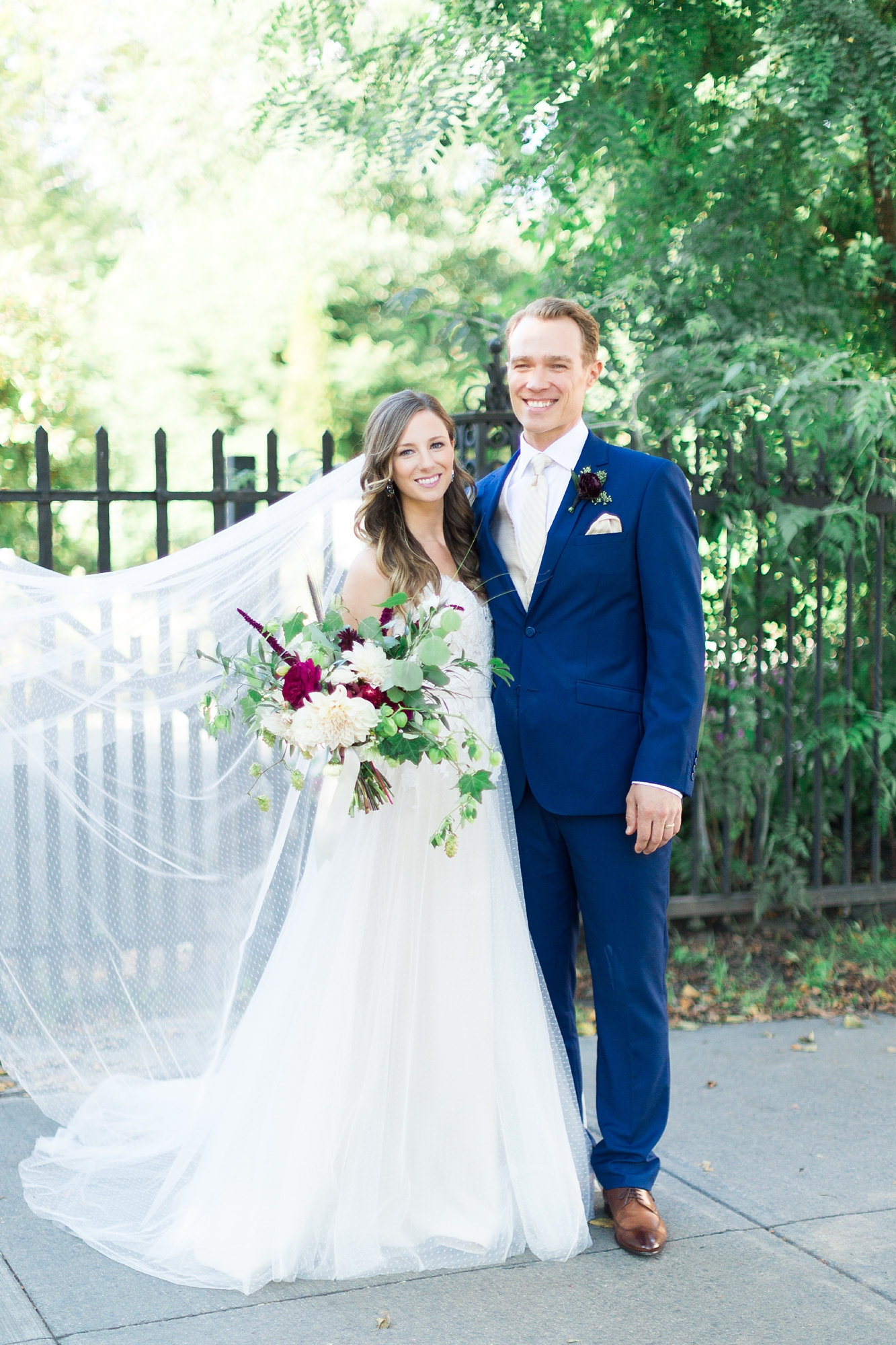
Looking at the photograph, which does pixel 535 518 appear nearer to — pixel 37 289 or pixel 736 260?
pixel 736 260

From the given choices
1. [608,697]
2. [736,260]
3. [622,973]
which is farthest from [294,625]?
[736,260]

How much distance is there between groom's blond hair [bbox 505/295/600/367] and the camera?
3.07 meters

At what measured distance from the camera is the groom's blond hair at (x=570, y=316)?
3.07 meters

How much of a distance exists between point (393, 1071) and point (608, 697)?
1.03m

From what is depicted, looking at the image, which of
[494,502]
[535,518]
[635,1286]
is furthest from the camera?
[494,502]

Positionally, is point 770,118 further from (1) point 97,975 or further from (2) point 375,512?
(1) point 97,975

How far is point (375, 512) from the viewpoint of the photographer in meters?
3.14

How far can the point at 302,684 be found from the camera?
2719 mm

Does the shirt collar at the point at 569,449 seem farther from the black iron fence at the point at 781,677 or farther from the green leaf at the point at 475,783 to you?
the black iron fence at the point at 781,677

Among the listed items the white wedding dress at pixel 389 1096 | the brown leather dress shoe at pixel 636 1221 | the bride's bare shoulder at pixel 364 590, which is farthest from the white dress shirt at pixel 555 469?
the brown leather dress shoe at pixel 636 1221

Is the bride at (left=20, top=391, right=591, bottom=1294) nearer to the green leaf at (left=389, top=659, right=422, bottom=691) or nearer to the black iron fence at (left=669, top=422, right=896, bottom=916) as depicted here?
the green leaf at (left=389, top=659, right=422, bottom=691)

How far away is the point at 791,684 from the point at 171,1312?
3.79 metres

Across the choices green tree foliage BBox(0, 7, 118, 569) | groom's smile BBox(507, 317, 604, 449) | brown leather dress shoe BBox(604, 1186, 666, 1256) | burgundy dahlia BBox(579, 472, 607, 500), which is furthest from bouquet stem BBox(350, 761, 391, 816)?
green tree foliage BBox(0, 7, 118, 569)

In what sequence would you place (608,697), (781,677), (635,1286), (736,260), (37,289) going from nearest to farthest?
(635,1286)
(608,697)
(781,677)
(736,260)
(37,289)
